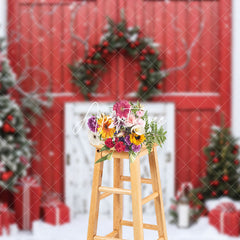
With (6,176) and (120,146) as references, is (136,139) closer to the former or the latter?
(120,146)

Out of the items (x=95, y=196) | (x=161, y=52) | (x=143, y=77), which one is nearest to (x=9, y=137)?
(x=143, y=77)

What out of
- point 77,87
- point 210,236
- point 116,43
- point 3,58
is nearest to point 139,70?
point 116,43

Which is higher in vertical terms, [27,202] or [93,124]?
[93,124]

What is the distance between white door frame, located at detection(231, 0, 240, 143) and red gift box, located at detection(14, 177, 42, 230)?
170 centimetres

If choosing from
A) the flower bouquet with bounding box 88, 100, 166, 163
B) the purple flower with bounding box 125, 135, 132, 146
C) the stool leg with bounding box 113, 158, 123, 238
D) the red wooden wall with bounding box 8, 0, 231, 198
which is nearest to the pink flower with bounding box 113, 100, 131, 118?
the flower bouquet with bounding box 88, 100, 166, 163

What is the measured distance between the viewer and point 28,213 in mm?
3498

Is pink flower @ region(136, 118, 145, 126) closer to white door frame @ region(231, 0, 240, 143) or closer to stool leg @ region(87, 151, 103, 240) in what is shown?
stool leg @ region(87, 151, 103, 240)

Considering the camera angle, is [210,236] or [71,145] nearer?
[210,236]

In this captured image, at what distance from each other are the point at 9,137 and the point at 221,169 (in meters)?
1.64

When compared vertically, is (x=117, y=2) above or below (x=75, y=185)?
above

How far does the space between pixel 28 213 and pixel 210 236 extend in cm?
145

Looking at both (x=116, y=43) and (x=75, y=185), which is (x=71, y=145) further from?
(x=116, y=43)

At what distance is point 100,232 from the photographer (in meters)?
3.32

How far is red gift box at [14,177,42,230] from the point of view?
11.3ft
